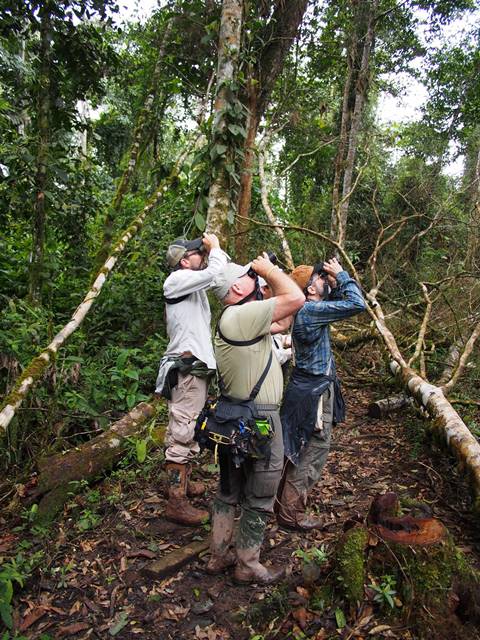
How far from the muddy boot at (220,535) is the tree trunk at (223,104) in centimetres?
330

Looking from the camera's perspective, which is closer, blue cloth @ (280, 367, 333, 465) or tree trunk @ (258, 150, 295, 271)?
blue cloth @ (280, 367, 333, 465)

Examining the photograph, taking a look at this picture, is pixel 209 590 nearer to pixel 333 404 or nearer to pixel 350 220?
pixel 333 404

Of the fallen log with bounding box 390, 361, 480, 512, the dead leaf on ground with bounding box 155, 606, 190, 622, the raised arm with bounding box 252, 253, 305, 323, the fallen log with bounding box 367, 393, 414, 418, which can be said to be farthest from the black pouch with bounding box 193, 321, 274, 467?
the fallen log with bounding box 367, 393, 414, 418

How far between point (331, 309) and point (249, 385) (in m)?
0.83

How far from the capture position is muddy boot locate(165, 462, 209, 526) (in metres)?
3.46

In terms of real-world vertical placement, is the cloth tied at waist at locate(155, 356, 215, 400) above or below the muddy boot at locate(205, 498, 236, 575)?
above

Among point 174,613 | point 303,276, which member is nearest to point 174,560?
point 174,613

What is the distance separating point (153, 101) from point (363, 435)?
236 inches

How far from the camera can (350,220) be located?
1485 cm

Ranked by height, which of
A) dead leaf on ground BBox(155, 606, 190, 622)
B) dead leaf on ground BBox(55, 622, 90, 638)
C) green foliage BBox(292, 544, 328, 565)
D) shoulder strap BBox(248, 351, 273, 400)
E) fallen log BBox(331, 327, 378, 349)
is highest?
shoulder strap BBox(248, 351, 273, 400)

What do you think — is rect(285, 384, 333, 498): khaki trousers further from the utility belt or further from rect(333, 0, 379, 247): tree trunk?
rect(333, 0, 379, 247): tree trunk

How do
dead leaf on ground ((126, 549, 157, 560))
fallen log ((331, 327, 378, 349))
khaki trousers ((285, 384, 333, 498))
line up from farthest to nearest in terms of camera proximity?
fallen log ((331, 327, 378, 349)) < khaki trousers ((285, 384, 333, 498)) < dead leaf on ground ((126, 549, 157, 560))

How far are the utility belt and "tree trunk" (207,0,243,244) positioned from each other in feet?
10.0

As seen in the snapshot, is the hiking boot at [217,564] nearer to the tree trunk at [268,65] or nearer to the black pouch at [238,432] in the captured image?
the black pouch at [238,432]
